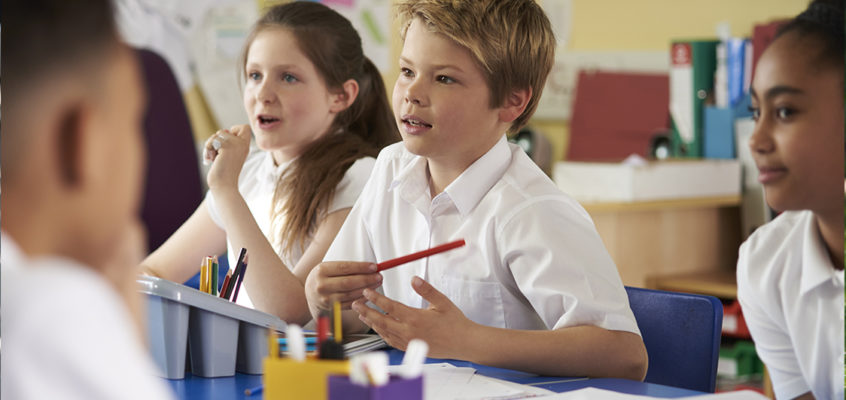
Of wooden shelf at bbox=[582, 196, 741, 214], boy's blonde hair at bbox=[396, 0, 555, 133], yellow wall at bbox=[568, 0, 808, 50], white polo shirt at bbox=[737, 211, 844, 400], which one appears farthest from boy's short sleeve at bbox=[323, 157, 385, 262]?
yellow wall at bbox=[568, 0, 808, 50]

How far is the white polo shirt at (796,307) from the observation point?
0.64 metres

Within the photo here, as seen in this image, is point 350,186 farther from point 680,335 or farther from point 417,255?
point 680,335

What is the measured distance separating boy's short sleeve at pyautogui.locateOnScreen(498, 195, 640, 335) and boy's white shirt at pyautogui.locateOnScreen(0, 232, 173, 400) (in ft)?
2.45

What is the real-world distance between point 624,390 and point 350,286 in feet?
1.12

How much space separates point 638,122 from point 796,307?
8.30ft

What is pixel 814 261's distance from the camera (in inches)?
25.5

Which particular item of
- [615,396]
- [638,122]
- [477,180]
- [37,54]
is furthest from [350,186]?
[638,122]

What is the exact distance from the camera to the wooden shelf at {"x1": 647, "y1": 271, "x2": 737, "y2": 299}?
7.46ft

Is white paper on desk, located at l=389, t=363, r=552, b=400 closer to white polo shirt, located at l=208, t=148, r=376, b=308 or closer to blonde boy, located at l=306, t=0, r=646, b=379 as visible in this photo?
blonde boy, located at l=306, t=0, r=646, b=379

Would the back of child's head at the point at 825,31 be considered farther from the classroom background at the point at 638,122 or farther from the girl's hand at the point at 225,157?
the classroom background at the point at 638,122

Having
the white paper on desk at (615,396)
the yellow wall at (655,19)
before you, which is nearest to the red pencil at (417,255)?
the white paper on desk at (615,396)

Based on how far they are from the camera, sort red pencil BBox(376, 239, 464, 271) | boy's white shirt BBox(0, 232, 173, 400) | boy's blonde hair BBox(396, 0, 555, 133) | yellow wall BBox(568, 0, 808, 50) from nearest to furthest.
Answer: boy's white shirt BBox(0, 232, 173, 400), red pencil BBox(376, 239, 464, 271), boy's blonde hair BBox(396, 0, 555, 133), yellow wall BBox(568, 0, 808, 50)

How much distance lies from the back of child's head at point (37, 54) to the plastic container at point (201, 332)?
62 cm

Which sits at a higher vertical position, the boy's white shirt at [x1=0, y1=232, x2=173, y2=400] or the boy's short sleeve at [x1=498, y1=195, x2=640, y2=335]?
the boy's white shirt at [x1=0, y1=232, x2=173, y2=400]
